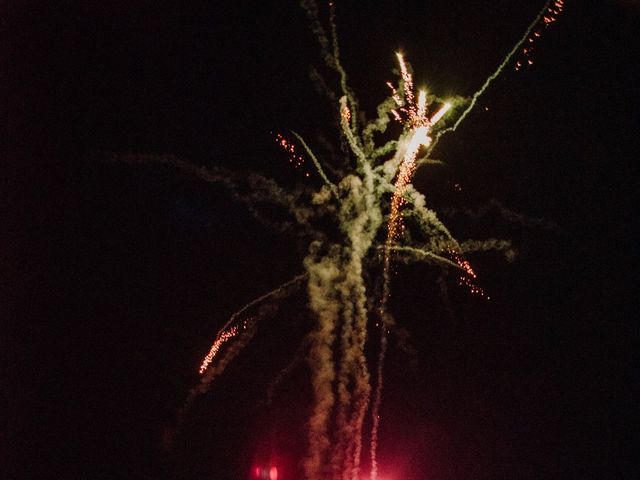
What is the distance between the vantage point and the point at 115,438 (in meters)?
6.26

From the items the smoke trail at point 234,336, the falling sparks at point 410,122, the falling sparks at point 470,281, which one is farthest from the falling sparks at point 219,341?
the falling sparks at point 470,281

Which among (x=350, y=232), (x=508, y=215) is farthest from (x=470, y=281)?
(x=350, y=232)

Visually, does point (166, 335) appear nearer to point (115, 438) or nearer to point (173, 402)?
point (173, 402)

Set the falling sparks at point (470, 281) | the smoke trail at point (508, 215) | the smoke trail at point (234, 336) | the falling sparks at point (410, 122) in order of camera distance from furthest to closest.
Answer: the falling sparks at point (470, 281), the smoke trail at point (234, 336), the smoke trail at point (508, 215), the falling sparks at point (410, 122)

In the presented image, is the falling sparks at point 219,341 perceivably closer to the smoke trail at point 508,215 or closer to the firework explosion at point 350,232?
the firework explosion at point 350,232

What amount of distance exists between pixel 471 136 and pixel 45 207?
4495 mm

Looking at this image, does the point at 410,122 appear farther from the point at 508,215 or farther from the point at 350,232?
the point at 508,215

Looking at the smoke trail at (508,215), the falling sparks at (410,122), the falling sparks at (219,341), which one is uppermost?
the smoke trail at (508,215)

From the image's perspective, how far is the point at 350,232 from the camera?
5457mm

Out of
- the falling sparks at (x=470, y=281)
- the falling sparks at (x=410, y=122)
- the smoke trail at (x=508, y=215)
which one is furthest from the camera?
the falling sparks at (x=470, y=281)

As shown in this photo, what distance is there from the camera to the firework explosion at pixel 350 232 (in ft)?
16.7

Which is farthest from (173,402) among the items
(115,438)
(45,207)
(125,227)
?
(45,207)

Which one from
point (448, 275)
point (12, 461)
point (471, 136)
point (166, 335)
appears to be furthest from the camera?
point (448, 275)

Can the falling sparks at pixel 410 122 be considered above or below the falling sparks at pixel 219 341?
above
